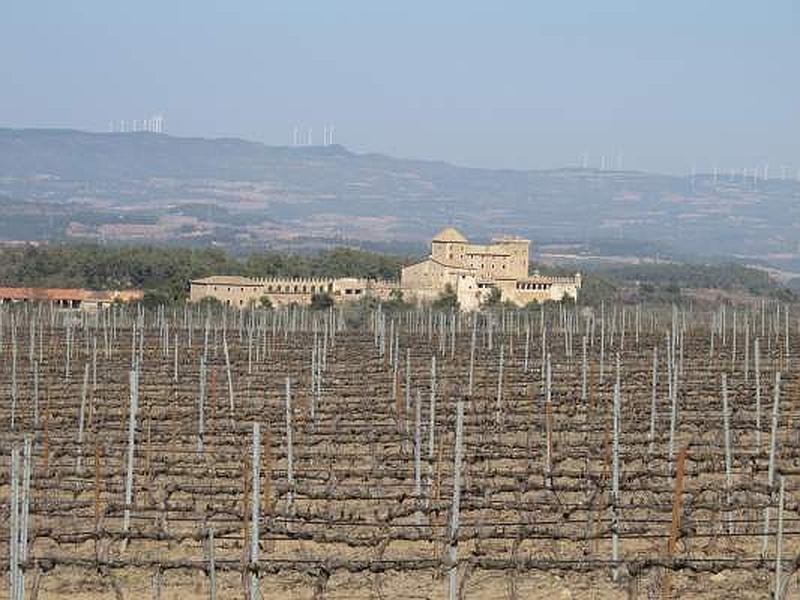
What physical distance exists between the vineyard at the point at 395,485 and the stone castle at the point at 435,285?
1524 inches

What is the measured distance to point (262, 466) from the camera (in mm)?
16750

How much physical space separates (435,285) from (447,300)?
23.3 ft

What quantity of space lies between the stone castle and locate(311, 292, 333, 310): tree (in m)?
2.24

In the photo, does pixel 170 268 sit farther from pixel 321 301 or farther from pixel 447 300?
pixel 447 300

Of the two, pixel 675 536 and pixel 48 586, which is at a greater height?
pixel 675 536

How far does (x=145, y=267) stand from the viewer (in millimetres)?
78062

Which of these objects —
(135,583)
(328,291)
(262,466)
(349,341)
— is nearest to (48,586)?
(135,583)

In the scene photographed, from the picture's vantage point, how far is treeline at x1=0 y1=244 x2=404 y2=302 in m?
77.8

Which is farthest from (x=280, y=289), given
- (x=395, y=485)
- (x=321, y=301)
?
(x=395, y=485)

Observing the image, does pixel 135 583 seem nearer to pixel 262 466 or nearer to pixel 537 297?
pixel 262 466

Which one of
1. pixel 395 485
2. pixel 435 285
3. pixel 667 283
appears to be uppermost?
pixel 395 485

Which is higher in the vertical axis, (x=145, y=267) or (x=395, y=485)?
(x=395, y=485)

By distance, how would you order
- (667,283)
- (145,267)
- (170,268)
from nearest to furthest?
(170,268)
(145,267)
(667,283)

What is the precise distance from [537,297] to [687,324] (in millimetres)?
27604
